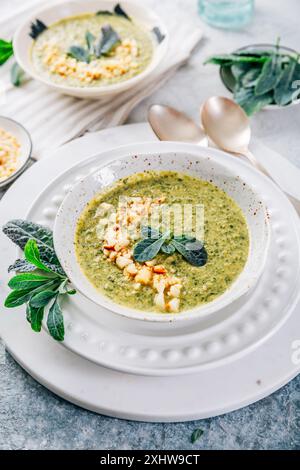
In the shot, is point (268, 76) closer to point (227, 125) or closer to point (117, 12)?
point (227, 125)

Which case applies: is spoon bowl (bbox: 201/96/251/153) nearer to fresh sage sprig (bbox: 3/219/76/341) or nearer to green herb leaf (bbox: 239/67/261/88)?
green herb leaf (bbox: 239/67/261/88)

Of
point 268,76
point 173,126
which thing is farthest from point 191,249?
point 268,76

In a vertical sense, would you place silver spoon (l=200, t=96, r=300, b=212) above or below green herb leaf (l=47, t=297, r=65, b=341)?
below

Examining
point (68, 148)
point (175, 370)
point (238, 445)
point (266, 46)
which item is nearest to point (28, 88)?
point (68, 148)

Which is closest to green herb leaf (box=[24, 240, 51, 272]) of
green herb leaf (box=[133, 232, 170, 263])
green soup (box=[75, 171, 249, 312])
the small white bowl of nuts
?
green soup (box=[75, 171, 249, 312])

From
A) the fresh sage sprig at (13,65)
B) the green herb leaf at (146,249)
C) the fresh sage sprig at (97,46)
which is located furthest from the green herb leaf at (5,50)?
the green herb leaf at (146,249)
